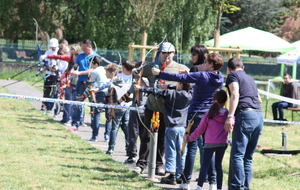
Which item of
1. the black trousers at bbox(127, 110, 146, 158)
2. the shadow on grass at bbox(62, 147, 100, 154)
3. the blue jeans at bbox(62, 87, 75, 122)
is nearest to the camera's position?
the black trousers at bbox(127, 110, 146, 158)

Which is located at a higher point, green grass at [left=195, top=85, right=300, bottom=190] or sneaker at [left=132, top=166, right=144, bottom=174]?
sneaker at [left=132, top=166, right=144, bottom=174]

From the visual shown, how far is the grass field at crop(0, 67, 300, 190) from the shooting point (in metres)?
6.66

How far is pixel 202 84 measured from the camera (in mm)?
6395

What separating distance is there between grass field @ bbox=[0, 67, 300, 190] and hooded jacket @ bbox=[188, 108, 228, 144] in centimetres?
105

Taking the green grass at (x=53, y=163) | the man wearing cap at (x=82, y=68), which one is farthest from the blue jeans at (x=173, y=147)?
the man wearing cap at (x=82, y=68)

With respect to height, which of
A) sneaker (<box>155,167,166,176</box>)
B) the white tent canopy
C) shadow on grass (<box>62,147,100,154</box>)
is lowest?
shadow on grass (<box>62,147,100,154</box>)

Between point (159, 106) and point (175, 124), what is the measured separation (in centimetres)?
44

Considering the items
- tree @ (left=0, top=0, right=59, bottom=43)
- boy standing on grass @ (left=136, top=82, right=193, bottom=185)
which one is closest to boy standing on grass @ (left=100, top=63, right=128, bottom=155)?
boy standing on grass @ (left=136, top=82, right=193, bottom=185)

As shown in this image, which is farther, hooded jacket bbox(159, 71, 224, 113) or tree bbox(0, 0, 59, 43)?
tree bbox(0, 0, 59, 43)

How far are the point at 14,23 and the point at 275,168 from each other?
2419cm

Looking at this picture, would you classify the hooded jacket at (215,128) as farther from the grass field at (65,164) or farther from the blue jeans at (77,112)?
the blue jeans at (77,112)

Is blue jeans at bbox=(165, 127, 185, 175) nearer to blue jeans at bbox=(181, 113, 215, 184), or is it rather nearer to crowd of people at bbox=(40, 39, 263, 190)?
crowd of people at bbox=(40, 39, 263, 190)

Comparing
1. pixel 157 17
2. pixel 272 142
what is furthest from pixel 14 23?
pixel 272 142

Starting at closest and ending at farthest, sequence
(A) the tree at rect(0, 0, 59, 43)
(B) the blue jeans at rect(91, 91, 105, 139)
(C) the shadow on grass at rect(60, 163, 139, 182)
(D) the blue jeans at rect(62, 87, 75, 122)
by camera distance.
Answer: (C) the shadow on grass at rect(60, 163, 139, 182) < (B) the blue jeans at rect(91, 91, 105, 139) < (D) the blue jeans at rect(62, 87, 75, 122) < (A) the tree at rect(0, 0, 59, 43)
